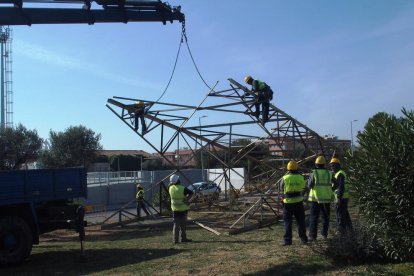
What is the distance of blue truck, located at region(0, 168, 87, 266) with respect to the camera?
10.6m

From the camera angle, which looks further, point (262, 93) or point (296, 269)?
point (262, 93)

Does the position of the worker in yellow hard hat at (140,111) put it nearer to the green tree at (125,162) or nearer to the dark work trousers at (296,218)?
Answer: the dark work trousers at (296,218)

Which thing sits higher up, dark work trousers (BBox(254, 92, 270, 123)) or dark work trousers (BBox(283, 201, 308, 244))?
dark work trousers (BBox(254, 92, 270, 123))

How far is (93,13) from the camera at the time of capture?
13453 mm

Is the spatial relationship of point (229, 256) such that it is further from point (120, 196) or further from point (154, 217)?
point (120, 196)

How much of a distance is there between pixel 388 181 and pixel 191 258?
14.4ft

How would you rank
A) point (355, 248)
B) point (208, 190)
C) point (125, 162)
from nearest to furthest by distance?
point (355, 248) → point (208, 190) → point (125, 162)

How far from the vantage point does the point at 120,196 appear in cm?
3881

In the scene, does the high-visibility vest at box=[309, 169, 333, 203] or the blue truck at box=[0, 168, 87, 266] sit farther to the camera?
the high-visibility vest at box=[309, 169, 333, 203]

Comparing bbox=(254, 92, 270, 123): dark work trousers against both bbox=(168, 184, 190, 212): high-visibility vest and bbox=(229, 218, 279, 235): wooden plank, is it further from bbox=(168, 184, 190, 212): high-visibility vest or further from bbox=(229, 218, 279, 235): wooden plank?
bbox=(168, 184, 190, 212): high-visibility vest

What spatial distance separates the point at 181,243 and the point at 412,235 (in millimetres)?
6497

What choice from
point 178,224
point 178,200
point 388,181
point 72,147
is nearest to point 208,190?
point 178,200

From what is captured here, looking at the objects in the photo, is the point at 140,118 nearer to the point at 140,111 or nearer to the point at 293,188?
the point at 140,111

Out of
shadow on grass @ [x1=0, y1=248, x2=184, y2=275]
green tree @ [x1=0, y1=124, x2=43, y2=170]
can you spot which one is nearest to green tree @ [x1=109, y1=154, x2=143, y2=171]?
green tree @ [x1=0, y1=124, x2=43, y2=170]
